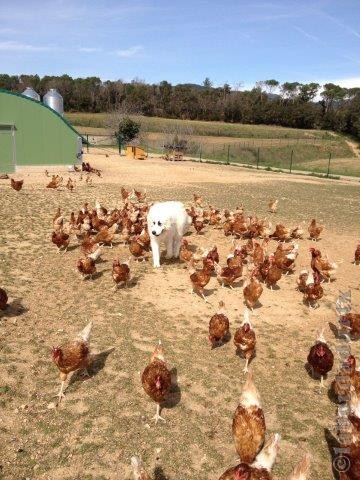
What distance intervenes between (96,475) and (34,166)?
86.3 ft

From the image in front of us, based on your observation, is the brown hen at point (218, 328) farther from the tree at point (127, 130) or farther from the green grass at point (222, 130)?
the green grass at point (222, 130)

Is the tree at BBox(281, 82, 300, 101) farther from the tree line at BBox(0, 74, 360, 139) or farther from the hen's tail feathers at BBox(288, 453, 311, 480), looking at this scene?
the hen's tail feathers at BBox(288, 453, 311, 480)

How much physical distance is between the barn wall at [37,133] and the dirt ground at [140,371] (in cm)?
1678

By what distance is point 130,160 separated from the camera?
39812 millimetres

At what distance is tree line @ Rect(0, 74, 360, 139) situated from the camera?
96.1 metres

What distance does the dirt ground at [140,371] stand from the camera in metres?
4.47

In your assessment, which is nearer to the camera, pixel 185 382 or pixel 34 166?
pixel 185 382

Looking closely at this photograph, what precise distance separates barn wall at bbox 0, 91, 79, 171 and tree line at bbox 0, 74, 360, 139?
66477 mm

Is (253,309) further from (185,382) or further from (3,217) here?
(3,217)

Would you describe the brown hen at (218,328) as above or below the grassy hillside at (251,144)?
below

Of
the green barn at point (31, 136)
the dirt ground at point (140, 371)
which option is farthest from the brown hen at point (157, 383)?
the green barn at point (31, 136)

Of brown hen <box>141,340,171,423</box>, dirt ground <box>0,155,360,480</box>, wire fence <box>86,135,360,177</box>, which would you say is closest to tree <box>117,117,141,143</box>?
wire fence <box>86,135,360,177</box>

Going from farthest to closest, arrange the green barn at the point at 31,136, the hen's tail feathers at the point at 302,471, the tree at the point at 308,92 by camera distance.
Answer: the tree at the point at 308,92
the green barn at the point at 31,136
the hen's tail feathers at the point at 302,471

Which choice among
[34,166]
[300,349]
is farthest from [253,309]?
[34,166]
